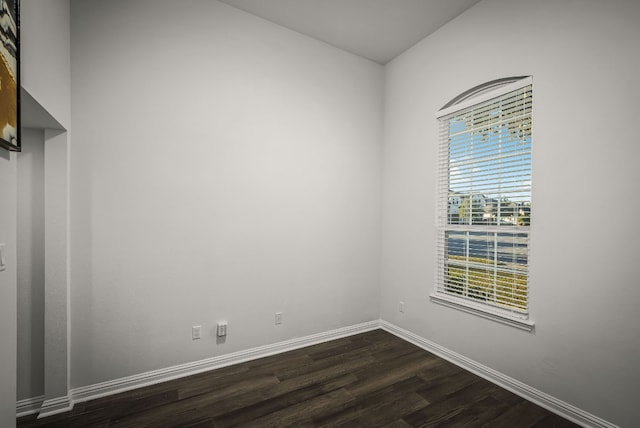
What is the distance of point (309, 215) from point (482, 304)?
1.79m

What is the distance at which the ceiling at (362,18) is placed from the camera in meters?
2.59

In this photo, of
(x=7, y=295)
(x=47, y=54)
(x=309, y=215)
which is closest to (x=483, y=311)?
(x=309, y=215)

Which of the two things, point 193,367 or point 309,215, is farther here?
point 309,215

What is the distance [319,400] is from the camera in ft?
6.90

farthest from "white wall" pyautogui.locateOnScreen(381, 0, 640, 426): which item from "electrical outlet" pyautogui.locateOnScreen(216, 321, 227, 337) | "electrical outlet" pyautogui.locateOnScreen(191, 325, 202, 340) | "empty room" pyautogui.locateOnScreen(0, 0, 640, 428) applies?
"electrical outlet" pyautogui.locateOnScreen(191, 325, 202, 340)

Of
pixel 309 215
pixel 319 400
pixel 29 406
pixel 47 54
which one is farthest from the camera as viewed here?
pixel 309 215

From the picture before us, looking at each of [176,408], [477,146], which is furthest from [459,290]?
[176,408]

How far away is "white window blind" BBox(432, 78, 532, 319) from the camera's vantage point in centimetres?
228

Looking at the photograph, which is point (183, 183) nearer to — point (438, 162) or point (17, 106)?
point (17, 106)

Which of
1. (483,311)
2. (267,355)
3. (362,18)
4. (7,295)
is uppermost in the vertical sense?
(362,18)

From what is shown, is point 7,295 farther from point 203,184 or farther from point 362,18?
point 362,18

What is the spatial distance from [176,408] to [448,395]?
1964 millimetres

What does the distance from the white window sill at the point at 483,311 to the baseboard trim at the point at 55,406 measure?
9.95 feet

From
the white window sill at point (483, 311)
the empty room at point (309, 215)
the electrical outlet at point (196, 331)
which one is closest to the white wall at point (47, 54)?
the empty room at point (309, 215)
